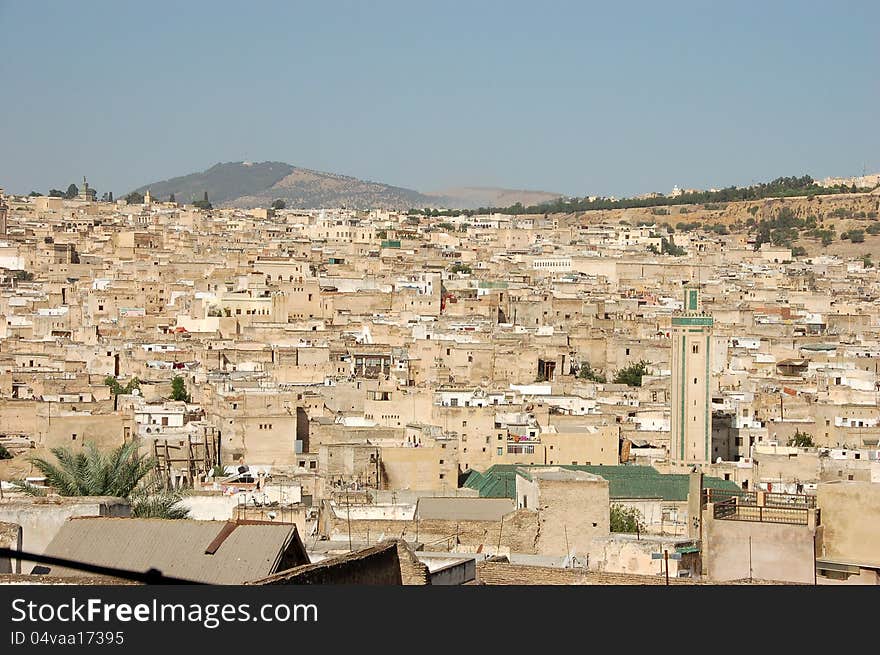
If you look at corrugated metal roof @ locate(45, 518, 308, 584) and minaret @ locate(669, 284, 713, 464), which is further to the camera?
minaret @ locate(669, 284, 713, 464)

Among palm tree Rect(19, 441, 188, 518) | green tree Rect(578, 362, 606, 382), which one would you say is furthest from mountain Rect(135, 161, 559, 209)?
palm tree Rect(19, 441, 188, 518)

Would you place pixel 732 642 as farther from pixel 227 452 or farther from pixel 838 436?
pixel 838 436

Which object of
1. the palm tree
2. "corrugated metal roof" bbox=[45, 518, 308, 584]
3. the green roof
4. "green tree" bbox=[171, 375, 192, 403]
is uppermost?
"corrugated metal roof" bbox=[45, 518, 308, 584]

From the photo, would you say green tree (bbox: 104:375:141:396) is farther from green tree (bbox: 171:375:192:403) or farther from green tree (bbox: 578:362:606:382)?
green tree (bbox: 578:362:606:382)

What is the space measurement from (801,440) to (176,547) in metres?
19.6

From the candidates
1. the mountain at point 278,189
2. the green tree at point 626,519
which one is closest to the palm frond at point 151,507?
the green tree at point 626,519

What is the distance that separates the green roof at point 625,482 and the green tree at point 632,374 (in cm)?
1043

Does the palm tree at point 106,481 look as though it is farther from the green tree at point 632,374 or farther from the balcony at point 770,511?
the green tree at point 632,374

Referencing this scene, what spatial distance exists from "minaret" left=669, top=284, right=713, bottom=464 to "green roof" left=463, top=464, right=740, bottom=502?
8.63 feet

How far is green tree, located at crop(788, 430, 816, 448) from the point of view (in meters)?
25.5

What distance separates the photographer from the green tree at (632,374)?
106 ft

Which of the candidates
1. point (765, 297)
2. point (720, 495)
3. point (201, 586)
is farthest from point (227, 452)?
point (765, 297)

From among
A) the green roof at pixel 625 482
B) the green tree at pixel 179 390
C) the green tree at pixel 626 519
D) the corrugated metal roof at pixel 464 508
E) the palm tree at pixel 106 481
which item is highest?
the palm tree at pixel 106 481

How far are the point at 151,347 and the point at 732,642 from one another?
86.3 ft
